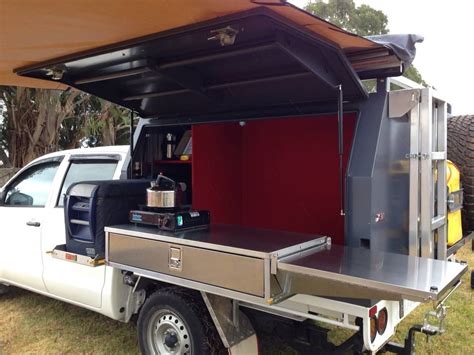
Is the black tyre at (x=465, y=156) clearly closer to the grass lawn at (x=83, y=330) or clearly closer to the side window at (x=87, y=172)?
the grass lawn at (x=83, y=330)

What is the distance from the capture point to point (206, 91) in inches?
134

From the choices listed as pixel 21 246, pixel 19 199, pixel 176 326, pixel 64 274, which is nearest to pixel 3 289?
pixel 21 246

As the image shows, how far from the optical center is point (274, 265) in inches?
88.9

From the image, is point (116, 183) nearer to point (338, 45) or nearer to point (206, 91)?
point (206, 91)

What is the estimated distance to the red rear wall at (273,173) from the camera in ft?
13.1

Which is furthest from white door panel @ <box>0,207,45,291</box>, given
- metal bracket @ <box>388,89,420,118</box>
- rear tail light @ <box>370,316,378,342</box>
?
metal bracket @ <box>388,89,420,118</box>

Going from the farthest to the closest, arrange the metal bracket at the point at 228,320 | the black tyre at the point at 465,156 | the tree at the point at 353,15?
the tree at the point at 353,15 < the black tyre at the point at 465,156 < the metal bracket at the point at 228,320

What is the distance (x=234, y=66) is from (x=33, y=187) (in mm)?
2675

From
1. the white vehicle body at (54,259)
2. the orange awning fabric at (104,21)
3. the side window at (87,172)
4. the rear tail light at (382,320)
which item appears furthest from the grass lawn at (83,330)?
the orange awning fabric at (104,21)

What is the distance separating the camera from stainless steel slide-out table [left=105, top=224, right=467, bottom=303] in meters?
2.00

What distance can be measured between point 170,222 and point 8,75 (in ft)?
6.51

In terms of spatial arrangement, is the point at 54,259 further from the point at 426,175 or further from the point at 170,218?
the point at 426,175

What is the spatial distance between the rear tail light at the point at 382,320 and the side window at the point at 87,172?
2.62 meters

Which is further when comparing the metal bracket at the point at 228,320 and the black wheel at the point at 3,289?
the black wheel at the point at 3,289
